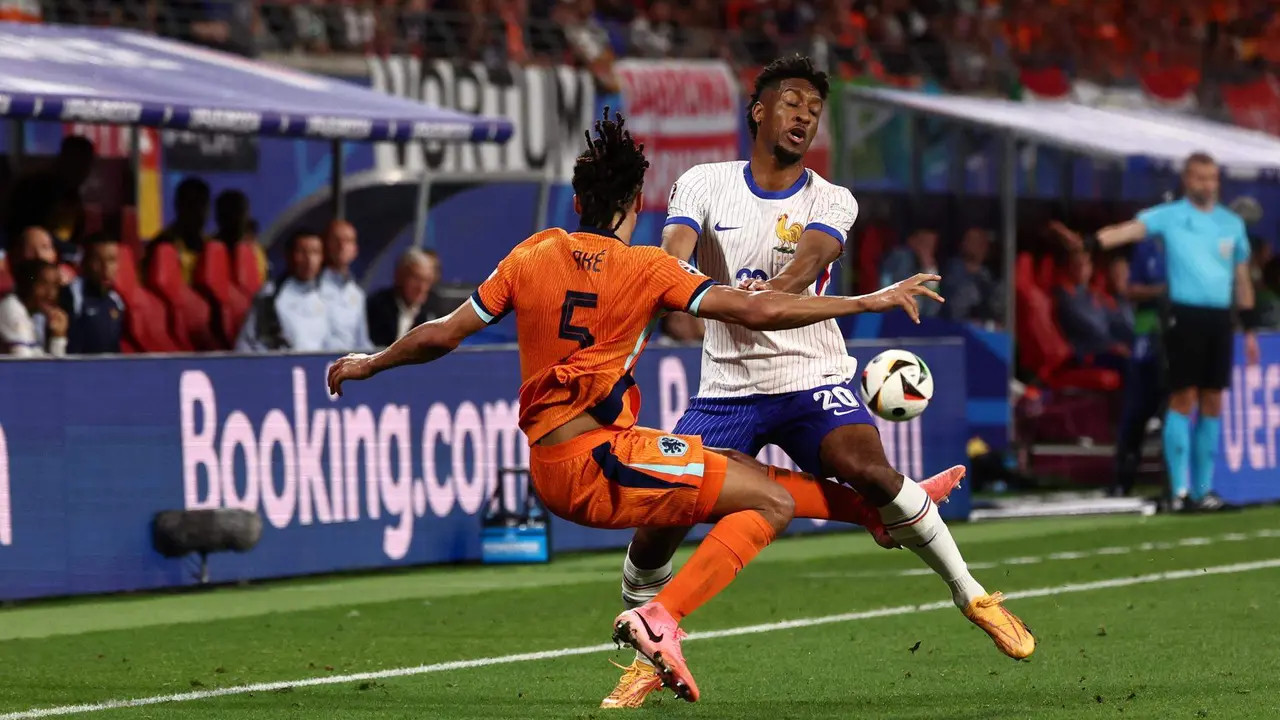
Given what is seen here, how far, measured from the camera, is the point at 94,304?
42.4 feet

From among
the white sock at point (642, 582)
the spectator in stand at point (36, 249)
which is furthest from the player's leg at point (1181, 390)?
the white sock at point (642, 582)

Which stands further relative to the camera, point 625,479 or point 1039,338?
point 1039,338

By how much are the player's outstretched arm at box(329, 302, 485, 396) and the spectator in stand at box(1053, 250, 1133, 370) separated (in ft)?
46.1

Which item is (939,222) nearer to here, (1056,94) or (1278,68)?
(1056,94)

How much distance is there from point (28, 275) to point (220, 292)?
1.82 m

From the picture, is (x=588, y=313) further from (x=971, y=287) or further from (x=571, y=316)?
(x=971, y=287)

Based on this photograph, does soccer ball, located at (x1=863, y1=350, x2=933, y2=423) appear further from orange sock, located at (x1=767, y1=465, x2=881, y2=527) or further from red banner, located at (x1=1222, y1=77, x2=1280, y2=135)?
red banner, located at (x1=1222, y1=77, x2=1280, y2=135)

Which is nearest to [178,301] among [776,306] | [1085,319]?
[776,306]

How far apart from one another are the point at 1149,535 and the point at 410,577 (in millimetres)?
4811

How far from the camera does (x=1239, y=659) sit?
26.8 feet

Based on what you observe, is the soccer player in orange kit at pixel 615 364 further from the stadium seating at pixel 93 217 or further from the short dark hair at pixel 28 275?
the stadium seating at pixel 93 217

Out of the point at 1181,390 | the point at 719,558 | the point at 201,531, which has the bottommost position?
the point at 201,531

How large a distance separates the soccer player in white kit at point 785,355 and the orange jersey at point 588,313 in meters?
0.85

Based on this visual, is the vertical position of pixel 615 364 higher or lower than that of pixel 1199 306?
higher
